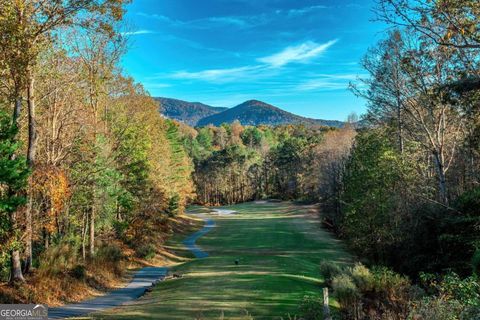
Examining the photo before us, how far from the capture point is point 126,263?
27031 millimetres

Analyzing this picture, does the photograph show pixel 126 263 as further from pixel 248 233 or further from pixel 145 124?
pixel 248 233

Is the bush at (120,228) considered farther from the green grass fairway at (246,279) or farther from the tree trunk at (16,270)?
the tree trunk at (16,270)

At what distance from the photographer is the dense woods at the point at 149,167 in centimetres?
1211

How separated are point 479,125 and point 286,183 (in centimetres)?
7499

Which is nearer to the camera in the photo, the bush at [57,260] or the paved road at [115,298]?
the paved road at [115,298]

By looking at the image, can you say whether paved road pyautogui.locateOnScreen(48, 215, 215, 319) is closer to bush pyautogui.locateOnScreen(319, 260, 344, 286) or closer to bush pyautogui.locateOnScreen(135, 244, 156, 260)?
bush pyautogui.locateOnScreen(135, 244, 156, 260)

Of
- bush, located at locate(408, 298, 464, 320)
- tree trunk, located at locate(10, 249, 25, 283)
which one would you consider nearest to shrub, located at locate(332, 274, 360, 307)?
bush, located at locate(408, 298, 464, 320)

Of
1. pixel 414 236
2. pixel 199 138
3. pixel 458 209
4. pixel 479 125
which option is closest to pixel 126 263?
pixel 414 236

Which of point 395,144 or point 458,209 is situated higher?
point 395,144

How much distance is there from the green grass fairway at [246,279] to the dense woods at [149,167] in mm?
2339

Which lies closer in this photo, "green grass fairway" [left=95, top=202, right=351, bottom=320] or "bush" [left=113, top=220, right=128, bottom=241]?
"green grass fairway" [left=95, top=202, right=351, bottom=320]

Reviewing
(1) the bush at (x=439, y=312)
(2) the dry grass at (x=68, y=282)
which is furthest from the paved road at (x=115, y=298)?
(1) the bush at (x=439, y=312)
